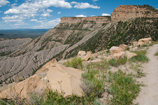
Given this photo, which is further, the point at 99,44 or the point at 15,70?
the point at 15,70

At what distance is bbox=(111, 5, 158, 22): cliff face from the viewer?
4975 cm

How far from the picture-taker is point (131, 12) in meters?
56.5

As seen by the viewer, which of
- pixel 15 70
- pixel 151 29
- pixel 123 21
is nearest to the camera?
pixel 151 29

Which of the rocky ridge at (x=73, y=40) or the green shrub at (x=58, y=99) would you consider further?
the rocky ridge at (x=73, y=40)

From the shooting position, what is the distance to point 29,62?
287ft

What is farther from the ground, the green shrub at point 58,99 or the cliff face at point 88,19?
the cliff face at point 88,19

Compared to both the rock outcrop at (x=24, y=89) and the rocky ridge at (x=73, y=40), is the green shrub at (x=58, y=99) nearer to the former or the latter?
the rock outcrop at (x=24, y=89)

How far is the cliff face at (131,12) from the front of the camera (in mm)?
49747

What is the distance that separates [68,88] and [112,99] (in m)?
1.45

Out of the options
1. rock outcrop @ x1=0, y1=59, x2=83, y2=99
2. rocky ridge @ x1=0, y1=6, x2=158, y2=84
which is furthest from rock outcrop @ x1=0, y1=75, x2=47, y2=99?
rocky ridge @ x1=0, y1=6, x2=158, y2=84

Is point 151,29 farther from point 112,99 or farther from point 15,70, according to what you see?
point 15,70

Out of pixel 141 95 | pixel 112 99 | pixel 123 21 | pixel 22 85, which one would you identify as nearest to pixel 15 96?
pixel 22 85

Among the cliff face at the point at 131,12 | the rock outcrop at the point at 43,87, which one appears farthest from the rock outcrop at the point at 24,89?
the cliff face at the point at 131,12

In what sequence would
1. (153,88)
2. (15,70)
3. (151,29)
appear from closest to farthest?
1. (153,88)
2. (151,29)
3. (15,70)
